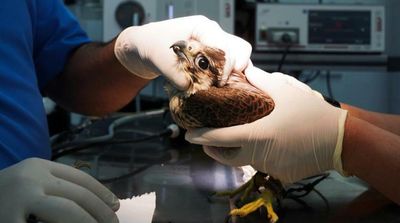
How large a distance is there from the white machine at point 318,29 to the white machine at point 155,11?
0.43 feet

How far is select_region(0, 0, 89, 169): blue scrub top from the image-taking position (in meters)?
0.91

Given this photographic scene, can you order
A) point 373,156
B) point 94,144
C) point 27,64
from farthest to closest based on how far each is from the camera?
1. point 94,144
2. point 27,64
3. point 373,156

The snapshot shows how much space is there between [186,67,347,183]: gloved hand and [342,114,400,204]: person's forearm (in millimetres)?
16

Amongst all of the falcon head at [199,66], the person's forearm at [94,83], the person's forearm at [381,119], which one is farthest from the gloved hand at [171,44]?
the person's forearm at [381,119]

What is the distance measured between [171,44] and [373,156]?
0.37 m

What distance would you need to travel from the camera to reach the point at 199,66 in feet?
2.33

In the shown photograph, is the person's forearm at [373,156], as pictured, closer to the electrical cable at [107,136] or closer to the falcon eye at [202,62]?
the falcon eye at [202,62]

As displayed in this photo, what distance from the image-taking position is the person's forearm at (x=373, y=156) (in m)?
0.70

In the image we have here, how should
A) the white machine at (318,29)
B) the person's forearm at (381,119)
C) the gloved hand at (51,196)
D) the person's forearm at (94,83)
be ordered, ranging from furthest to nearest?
1. the white machine at (318,29)
2. the person's forearm at (94,83)
3. the person's forearm at (381,119)
4. the gloved hand at (51,196)

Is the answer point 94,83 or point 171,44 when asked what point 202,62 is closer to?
point 171,44

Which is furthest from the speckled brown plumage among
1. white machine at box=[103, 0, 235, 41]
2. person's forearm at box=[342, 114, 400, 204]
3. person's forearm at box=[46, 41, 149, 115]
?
white machine at box=[103, 0, 235, 41]

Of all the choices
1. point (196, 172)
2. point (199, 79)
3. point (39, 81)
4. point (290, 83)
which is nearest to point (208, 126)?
point (199, 79)

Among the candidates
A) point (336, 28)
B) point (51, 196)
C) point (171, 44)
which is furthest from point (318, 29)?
point (51, 196)

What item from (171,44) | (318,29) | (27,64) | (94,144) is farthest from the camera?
(318,29)
